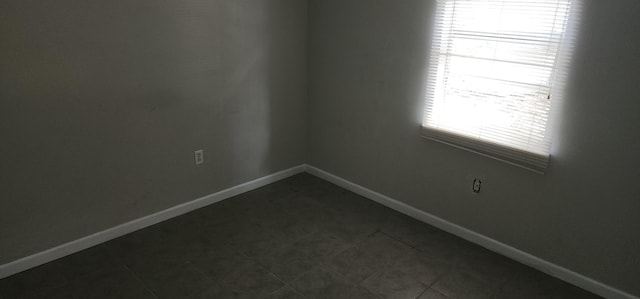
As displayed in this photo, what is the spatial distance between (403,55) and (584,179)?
1.32m

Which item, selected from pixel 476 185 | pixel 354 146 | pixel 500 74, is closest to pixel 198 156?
pixel 354 146

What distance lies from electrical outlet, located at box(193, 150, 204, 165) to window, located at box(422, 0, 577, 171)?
1.64 m

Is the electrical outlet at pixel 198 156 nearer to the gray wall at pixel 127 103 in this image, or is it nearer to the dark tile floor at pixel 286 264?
the gray wall at pixel 127 103

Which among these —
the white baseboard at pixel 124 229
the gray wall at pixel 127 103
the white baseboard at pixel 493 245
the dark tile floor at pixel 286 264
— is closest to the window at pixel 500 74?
the white baseboard at pixel 493 245

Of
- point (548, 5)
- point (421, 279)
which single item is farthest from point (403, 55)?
point (421, 279)

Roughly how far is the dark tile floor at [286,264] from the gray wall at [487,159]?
0.24 meters

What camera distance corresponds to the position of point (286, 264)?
2.42 metres

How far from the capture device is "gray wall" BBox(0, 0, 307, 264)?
7.06 feet

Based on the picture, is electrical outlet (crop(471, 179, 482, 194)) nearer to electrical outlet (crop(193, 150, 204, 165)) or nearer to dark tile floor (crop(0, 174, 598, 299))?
dark tile floor (crop(0, 174, 598, 299))

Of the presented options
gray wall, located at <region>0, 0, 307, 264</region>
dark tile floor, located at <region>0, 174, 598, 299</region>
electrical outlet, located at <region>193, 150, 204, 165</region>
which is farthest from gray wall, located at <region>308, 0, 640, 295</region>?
electrical outlet, located at <region>193, 150, 204, 165</region>

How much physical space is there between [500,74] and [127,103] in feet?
7.29

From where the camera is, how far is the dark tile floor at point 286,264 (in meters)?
2.19

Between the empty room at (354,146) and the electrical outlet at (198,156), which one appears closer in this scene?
the empty room at (354,146)

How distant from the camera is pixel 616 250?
2.12 metres
